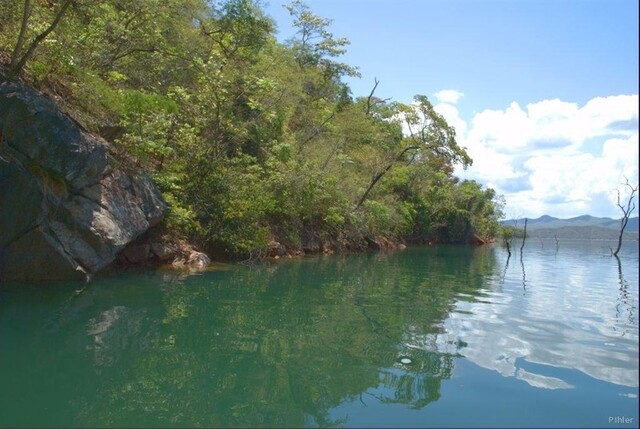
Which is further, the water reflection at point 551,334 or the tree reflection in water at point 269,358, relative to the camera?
the water reflection at point 551,334

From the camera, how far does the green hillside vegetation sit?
1417cm

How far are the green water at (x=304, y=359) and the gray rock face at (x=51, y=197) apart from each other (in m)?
0.69

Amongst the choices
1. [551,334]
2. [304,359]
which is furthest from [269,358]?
[551,334]

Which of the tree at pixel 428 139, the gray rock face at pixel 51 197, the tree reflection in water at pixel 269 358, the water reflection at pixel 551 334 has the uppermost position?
the tree at pixel 428 139

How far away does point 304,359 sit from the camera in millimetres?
6824

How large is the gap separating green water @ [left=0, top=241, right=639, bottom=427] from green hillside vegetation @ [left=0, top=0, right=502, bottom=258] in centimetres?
576

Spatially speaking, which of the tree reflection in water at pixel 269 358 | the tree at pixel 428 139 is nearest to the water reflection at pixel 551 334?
the tree reflection in water at pixel 269 358

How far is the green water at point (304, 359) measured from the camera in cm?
509

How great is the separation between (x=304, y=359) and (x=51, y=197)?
816 centimetres

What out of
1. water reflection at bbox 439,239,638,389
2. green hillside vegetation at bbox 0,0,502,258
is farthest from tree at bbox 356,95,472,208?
water reflection at bbox 439,239,638,389

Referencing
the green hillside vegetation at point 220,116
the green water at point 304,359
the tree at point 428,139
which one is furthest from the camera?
the tree at point 428,139

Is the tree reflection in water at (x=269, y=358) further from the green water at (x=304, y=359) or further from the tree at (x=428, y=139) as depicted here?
the tree at (x=428, y=139)

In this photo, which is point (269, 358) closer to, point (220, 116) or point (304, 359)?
point (304, 359)

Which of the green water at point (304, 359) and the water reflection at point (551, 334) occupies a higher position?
the water reflection at point (551, 334)
